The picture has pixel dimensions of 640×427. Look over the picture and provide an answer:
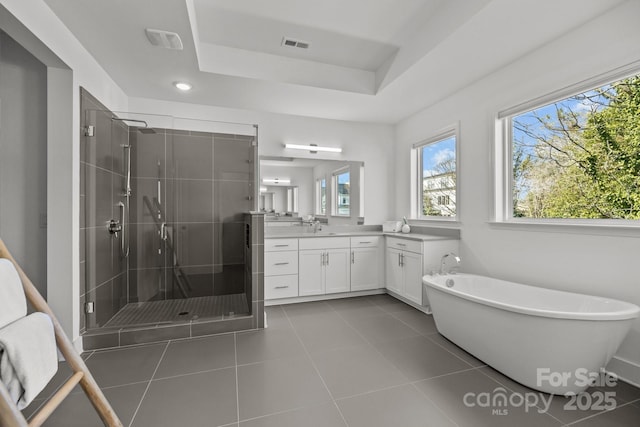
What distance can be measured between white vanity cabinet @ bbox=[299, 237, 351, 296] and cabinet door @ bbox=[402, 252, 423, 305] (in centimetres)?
71

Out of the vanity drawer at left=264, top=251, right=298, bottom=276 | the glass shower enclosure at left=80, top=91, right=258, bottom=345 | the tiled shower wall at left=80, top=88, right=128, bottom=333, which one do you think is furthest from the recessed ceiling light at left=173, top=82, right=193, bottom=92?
the vanity drawer at left=264, top=251, right=298, bottom=276

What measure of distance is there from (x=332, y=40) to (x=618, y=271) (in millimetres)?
2845

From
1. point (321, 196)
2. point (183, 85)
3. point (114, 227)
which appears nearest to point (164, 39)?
point (183, 85)

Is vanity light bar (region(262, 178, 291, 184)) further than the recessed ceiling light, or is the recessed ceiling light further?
vanity light bar (region(262, 178, 291, 184))

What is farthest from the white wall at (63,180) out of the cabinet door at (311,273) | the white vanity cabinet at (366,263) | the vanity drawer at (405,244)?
the vanity drawer at (405,244)

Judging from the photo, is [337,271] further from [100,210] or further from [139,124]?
[139,124]

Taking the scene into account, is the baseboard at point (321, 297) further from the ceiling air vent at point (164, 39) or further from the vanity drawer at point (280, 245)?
the ceiling air vent at point (164, 39)

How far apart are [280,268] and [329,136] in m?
1.95

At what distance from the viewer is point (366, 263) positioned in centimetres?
374

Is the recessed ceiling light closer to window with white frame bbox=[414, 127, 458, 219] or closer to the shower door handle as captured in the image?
the shower door handle

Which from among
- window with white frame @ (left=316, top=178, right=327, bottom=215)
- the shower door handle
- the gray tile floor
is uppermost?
window with white frame @ (left=316, top=178, right=327, bottom=215)

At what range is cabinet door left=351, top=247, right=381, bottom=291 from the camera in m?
3.69

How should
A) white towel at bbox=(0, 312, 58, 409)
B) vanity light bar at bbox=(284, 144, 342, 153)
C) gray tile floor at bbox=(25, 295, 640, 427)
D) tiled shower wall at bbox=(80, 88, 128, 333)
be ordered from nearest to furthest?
white towel at bbox=(0, 312, 58, 409) → gray tile floor at bbox=(25, 295, 640, 427) → tiled shower wall at bbox=(80, 88, 128, 333) → vanity light bar at bbox=(284, 144, 342, 153)

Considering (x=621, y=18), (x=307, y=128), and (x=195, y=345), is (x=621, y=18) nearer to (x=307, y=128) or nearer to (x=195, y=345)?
(x=307, y=128)
